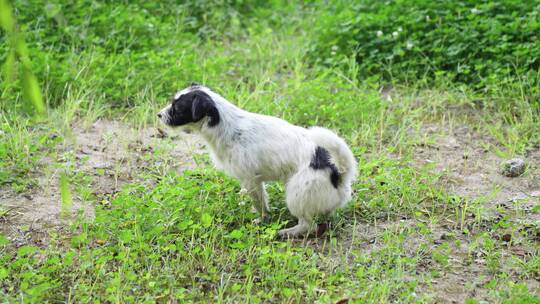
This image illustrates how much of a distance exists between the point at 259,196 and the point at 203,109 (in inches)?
28.9

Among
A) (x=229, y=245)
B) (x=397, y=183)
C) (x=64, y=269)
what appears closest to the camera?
(x=64, y=269)

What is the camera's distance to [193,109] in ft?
15.3

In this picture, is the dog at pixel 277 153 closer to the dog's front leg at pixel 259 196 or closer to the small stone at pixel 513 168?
the dog's front leg at pixel 259 196

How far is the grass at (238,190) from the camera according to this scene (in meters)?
4.12

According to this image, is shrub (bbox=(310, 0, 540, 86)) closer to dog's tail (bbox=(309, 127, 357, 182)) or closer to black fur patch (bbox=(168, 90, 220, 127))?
dog's tail (bbox=(309, 127, 357, 182))

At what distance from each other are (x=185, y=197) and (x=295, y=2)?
531 centimetres

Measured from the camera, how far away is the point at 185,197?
16.1 ft

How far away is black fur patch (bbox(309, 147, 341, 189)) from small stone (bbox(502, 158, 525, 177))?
1871 millimetres

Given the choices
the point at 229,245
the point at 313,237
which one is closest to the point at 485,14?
the point at 313,237

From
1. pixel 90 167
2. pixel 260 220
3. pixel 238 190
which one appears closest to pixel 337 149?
pixel 260 220

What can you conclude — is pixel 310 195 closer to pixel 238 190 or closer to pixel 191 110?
pixel 238 190

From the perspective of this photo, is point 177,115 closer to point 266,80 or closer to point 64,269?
point 64,269

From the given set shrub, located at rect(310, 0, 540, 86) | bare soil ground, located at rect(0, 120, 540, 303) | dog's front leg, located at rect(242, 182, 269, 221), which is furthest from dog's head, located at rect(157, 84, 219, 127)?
shrub, located at rect(310, 0, 540, 86)

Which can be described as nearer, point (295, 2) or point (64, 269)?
point (64, 269)
